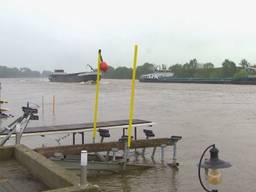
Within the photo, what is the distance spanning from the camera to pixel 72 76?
15812 cm

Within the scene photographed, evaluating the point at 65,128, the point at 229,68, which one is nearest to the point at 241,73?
the point at 229,68

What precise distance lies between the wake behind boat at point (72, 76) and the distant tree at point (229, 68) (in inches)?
2443

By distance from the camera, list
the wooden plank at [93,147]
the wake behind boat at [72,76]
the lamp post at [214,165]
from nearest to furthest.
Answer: the lamp post at [214,165]
the wooden plank at [93,147]
the wake behind boat at [72,76]

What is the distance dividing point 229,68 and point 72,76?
65.3m

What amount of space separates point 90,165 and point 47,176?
5.44 metres

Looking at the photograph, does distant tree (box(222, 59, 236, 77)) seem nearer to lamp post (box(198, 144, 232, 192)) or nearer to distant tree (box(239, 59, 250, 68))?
distant tree (box(239, 59, 250, 68))

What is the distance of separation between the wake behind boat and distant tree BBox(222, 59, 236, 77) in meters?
62.0

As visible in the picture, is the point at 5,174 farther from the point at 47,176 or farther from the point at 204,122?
the point at 204,122

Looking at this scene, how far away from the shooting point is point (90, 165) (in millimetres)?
13867

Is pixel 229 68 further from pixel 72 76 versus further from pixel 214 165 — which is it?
pixel 214 165

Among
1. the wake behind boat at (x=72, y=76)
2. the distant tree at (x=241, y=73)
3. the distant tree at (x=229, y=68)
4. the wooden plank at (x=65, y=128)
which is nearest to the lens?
the wooden plank at (x=65, y=128)

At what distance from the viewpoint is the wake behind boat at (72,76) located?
13675 centimetres

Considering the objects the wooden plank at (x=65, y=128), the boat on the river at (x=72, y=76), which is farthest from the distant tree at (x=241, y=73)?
the wooden plank at (x=65, y=128)

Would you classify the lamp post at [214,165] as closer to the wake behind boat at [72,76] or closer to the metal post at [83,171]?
the metal post at [83,171]
